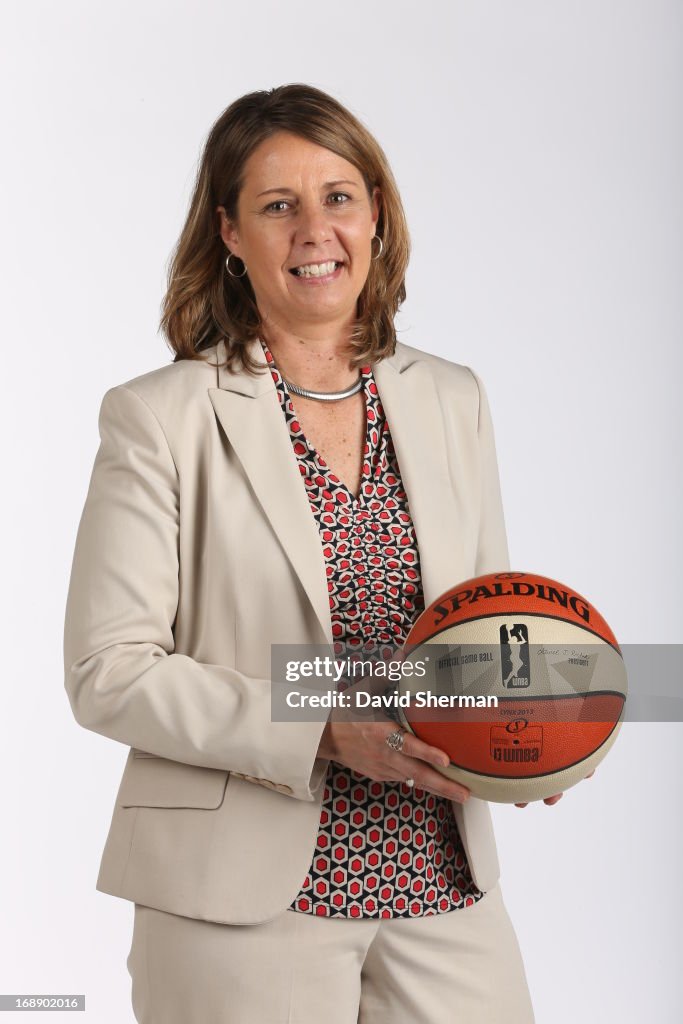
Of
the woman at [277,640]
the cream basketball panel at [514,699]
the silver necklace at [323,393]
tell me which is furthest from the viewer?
the silver necklace at [323,393]

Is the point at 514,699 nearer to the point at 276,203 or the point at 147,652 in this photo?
the point at 147,652

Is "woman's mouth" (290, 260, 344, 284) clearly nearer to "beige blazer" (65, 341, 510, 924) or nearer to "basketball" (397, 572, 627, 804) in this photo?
"beige blazer" (65, 341, 510, 924)

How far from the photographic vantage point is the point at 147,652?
69.1 inches

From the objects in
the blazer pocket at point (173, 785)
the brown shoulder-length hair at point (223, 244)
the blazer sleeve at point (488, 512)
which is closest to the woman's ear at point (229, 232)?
the brown shoulder-length hair at point (223, 244)

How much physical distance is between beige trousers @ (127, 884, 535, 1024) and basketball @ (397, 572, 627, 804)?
254mm

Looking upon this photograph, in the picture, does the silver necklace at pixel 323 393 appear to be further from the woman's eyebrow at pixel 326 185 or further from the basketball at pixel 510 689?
the basketball at pixel 510 689

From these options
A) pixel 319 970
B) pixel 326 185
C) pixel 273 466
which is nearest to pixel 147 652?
pixel 273 466

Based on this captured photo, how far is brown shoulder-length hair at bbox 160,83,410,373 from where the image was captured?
196cm

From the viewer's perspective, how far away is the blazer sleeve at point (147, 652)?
5.59 feet

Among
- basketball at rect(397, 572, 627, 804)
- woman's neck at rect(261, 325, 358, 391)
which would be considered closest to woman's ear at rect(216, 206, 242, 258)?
woman's neck at rect(261, 325, 358, 391)

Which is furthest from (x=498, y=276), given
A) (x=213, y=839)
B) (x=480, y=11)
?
(x=213, y=839)

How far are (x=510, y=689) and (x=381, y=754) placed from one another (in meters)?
0.18

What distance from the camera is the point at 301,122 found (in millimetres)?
1935

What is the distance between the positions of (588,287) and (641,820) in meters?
1.55
